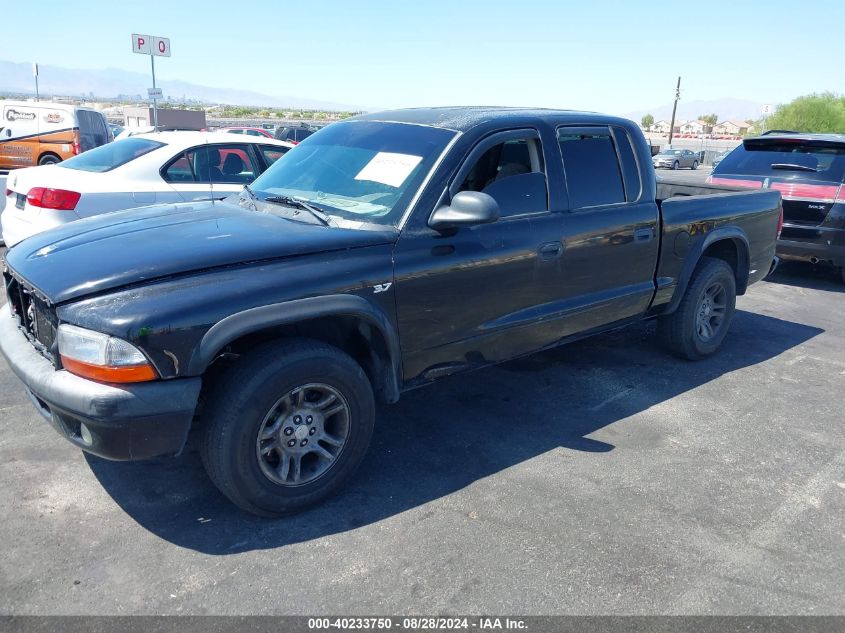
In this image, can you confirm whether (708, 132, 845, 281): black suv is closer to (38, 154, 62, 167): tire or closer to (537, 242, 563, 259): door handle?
(537, 242, 563, 259): door handle

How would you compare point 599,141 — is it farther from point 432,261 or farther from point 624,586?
point 624,586

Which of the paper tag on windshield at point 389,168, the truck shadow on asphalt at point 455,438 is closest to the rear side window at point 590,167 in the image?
the paper tag on windshield at point 389,168

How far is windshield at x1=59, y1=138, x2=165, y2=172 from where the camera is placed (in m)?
6.79

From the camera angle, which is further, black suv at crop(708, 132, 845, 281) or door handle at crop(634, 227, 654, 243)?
black suv at crop(708, 132, 845, 281)

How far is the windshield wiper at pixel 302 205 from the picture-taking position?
346 cm

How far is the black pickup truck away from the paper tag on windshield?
0.01 m

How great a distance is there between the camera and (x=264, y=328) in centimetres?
289

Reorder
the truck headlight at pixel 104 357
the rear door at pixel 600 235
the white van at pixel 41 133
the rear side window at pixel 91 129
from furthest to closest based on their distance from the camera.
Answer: the rear side window at pixel 91 129
the white van at pixel 41 133
the rear door at pixel 600 235
the truck headlight at pixel 104 357

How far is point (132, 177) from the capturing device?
6.55 metres

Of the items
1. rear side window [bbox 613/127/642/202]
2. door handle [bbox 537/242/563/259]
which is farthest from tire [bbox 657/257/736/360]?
door handle [bbox 537/242/563/259]

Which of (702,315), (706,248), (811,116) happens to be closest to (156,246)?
(706,248)

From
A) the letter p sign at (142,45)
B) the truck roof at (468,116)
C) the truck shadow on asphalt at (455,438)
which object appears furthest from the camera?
the letter p sign at (142,45)

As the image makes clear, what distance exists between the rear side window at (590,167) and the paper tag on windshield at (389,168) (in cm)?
110

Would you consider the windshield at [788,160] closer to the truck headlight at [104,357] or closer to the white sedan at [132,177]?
the white sedan at [132,177]
